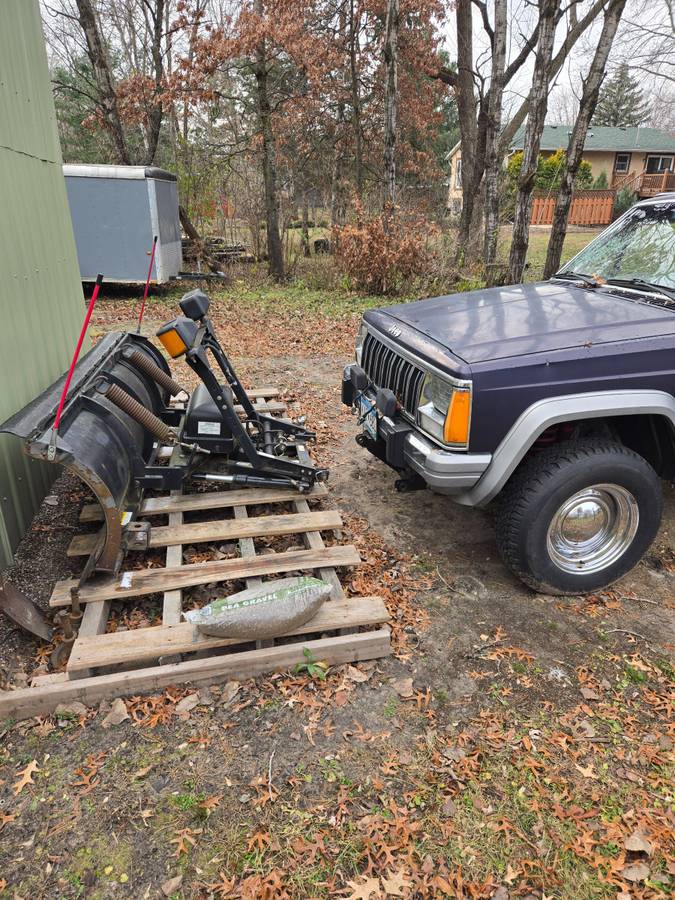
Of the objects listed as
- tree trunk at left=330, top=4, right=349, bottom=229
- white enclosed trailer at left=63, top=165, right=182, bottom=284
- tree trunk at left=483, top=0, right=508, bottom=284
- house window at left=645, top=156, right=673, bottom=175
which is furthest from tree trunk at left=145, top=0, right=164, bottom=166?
house window at left=645, top=156, right=673, bottom=175

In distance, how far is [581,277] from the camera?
423cm

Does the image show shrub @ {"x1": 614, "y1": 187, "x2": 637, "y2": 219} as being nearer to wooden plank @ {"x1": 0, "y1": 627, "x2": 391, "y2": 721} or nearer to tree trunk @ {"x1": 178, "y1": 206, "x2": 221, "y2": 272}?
tree trunk @ {"x1": 178, "y1": 206, "x2": 221, "y2": 272}

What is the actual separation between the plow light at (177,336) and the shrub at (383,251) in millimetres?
8907

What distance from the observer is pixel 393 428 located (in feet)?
11.2

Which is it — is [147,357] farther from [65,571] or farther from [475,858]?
[475,858]

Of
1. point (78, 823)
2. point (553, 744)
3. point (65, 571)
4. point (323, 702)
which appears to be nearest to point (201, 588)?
point (65, 571)

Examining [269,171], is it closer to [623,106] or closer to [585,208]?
[585,208]

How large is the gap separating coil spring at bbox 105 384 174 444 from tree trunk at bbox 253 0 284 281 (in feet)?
36.7

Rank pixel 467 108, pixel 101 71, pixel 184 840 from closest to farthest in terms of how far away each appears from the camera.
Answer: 1. pixel 184 840
2. pixel 101 71
3. pixel 467 108

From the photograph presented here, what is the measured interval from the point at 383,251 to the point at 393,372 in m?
8.75

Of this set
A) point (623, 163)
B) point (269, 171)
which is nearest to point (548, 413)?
point (269, 171)

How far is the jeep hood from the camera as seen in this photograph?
306 cm

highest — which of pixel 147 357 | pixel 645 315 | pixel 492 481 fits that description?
pixel 645 315

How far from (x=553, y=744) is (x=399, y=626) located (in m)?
0.96
